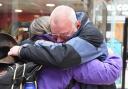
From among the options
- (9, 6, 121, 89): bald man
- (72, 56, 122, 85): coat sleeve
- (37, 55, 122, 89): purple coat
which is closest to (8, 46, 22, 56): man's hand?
(9, 6, 121, 89): bald man

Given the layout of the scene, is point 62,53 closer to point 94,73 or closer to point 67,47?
point 67,47

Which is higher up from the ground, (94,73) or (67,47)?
(67,47)

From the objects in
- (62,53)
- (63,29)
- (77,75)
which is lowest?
(77,75)

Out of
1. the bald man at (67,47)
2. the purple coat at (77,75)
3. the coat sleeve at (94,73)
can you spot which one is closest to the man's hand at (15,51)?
the bald man at (67,47)

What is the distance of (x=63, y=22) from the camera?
203cm

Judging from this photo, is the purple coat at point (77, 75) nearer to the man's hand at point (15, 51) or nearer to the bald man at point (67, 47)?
the bald man at point (67, 47)

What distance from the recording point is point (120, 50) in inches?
313

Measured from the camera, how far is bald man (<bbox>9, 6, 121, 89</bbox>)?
197 cm

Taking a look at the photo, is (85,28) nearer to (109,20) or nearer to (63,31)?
(63,31)

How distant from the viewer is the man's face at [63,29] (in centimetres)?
203

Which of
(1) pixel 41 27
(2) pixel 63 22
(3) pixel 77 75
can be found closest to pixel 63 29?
(2) pixel 63 22

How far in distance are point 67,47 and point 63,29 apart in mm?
103

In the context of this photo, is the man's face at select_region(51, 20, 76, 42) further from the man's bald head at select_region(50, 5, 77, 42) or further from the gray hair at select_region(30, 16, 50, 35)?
the gray hair at select_region(30, 16, 50, 35)

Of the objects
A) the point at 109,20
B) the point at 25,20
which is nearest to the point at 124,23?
the point at 109,20
